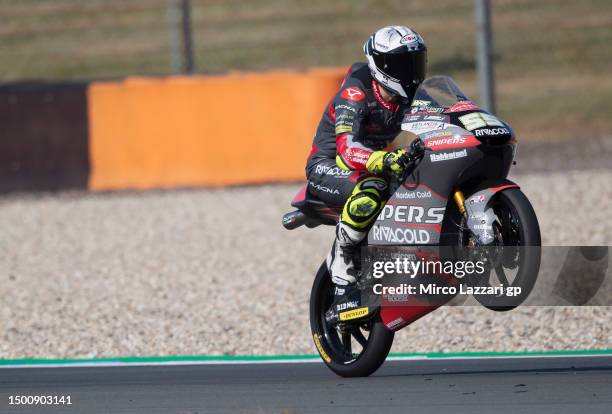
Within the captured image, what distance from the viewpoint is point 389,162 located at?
20.0ft

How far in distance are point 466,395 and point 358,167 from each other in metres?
1.24

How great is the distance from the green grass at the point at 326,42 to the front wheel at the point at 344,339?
9.18 m

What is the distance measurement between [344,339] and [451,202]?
3.84ft

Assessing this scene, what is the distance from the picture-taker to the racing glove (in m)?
6.07

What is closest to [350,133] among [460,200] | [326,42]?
[460,200]

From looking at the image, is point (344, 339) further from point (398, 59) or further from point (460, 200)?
point (398, 59)

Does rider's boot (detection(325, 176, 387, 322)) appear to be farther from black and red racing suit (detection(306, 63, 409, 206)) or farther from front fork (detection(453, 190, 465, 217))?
front fork (detection(453, 190, 465, 217))

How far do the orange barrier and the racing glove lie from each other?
712 cm

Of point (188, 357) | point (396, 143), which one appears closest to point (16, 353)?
point (188, 357)

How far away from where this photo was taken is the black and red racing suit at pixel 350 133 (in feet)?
20.8

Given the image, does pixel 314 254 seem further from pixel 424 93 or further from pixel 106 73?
pixel 106 73

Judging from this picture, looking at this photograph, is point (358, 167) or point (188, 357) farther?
point (188, 357)

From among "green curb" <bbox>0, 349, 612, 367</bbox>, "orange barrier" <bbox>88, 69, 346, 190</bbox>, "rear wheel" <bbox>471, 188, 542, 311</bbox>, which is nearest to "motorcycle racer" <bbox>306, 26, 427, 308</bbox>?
"rear wheel" <bbox>471, 188, 542, 311</bbox>

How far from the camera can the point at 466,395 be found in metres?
5.94
